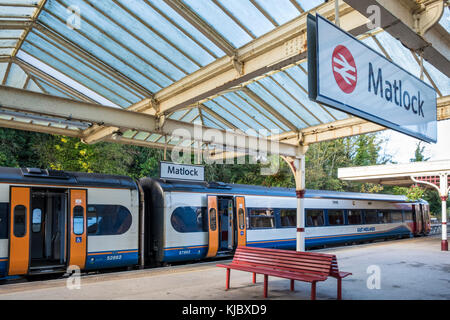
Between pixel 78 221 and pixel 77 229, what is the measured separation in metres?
0.19

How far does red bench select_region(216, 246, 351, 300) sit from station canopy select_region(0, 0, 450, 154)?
3879 millimetres

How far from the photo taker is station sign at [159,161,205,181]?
993cm

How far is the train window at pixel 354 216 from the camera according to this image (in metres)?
18.7

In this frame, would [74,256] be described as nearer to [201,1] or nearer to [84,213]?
[84,213]

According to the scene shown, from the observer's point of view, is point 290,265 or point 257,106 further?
point 257,106

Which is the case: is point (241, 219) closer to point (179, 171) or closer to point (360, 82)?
point (179, 171)

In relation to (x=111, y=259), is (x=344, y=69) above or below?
above

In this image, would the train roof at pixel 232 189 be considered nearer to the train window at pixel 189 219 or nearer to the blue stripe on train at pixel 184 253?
the train window at pixel 189 219

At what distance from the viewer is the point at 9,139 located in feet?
76.3

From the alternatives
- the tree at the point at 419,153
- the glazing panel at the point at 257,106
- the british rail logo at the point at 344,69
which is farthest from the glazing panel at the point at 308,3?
the tree at the point at 419,153

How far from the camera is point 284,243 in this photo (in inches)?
589

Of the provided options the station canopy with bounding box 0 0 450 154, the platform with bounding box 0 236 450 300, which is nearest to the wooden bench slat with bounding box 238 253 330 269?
the platform with bounding box 0 236 450 300

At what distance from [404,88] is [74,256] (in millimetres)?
7994

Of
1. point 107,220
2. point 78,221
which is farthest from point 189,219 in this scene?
point 78,221
